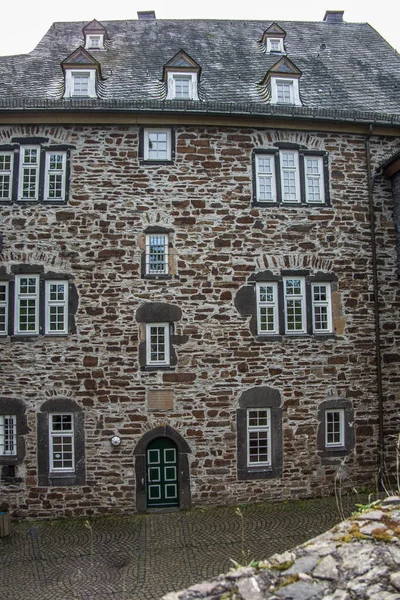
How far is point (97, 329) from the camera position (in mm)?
11547

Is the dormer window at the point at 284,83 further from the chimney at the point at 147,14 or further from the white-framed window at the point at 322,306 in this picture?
the chimney at the point at 147,14

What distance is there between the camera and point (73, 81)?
492 inches

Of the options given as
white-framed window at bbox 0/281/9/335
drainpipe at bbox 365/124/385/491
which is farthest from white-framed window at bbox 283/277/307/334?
white-framed window at bbox 0/281/9/335

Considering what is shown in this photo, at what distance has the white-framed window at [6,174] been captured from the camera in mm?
11797

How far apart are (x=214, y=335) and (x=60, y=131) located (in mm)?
6039

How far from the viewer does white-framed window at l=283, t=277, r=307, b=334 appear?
39.6ft

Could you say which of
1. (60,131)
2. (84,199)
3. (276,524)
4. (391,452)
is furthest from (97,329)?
(391,452)

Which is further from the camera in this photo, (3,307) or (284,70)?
(284,70)

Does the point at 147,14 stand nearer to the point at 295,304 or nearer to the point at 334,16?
the point at 334,16

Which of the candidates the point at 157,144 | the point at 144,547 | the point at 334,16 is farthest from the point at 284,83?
the point at 144,547

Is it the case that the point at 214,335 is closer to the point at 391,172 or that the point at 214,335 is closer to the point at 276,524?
the point at 276,524

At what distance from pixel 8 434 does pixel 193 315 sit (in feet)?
16.4

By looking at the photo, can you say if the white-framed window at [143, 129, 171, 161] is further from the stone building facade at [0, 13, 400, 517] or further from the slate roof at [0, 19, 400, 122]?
the slate roof at [0, 19, 400, 122]

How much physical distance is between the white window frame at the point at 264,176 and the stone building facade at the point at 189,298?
50 millimetres
